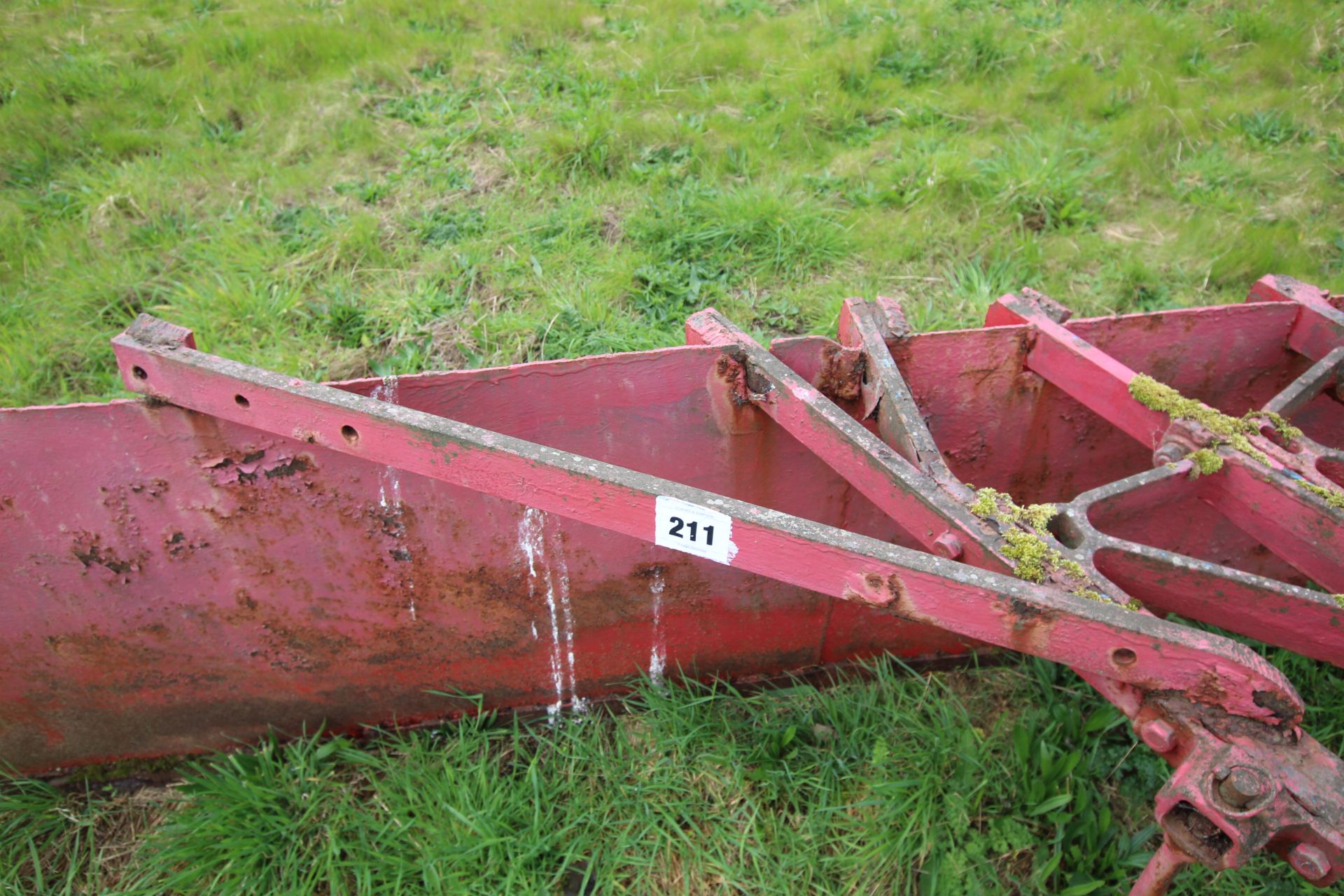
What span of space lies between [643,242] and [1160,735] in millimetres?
2893

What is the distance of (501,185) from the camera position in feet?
13.8

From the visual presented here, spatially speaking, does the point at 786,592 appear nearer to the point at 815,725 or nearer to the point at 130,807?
the point at 815,725

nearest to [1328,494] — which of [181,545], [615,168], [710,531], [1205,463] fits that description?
[1205,463]

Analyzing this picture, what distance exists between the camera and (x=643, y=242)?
A: 393cm

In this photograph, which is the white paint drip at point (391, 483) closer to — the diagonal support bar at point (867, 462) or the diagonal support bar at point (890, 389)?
the diagonal support bar at point (867, 462)

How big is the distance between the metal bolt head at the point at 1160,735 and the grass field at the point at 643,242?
2.82 ft

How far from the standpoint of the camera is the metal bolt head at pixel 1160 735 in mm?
1670

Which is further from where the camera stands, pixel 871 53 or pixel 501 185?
pixel 871 53

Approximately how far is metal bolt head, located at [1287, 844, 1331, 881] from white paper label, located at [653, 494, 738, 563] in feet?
3.74

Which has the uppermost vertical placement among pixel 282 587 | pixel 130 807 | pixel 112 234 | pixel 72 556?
pixel 112 234

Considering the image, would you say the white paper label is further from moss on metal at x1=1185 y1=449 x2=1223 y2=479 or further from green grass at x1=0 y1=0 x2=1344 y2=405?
green grass at x1=0 y1=0 x2=1344 y2=405

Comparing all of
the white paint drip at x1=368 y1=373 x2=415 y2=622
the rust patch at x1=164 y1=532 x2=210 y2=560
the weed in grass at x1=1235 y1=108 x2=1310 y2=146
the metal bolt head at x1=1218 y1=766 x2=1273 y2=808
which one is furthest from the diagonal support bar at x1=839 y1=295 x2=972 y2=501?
the weed in grass at x1=1235 y1=108 x2=1310 y2=146

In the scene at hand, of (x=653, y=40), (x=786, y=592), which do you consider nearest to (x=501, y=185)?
(x=653, y=40)

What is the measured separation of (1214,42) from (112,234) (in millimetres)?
5802
